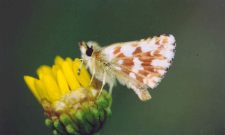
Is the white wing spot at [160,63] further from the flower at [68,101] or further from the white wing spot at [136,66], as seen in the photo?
the flower at [68,101]

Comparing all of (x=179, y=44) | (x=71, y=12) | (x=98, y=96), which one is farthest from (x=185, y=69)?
(x=98, y=96)

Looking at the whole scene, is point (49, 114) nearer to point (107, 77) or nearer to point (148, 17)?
point (107, 77)

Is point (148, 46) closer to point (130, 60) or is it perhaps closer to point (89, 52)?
point (130, 60)

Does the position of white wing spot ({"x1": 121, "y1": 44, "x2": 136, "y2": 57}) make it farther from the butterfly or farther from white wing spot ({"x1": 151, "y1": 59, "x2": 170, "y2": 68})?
white wing spot ({"x1": 151, "y1": 59, "x2": 170, "y2": 68})

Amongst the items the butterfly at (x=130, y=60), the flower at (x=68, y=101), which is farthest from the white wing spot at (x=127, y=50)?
the flower at (x=68, y=101)

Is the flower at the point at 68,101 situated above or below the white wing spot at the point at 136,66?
below

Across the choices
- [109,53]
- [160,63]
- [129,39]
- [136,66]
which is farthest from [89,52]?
[129,39]

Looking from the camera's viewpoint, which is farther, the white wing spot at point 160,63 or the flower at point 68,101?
the white wing spot at point 160,63
